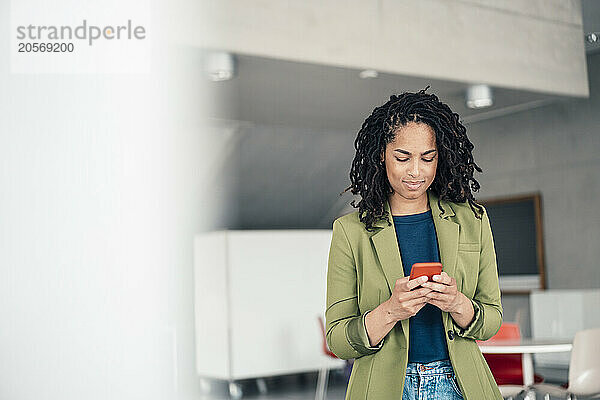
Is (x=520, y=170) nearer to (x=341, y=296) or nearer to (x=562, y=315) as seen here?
(x=562, y=315)

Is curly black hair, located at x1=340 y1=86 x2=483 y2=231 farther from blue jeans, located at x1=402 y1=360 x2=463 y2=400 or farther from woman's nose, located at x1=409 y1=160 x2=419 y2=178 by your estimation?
blue jeans, located at x1=402 y1=360 x2=463 y2=400

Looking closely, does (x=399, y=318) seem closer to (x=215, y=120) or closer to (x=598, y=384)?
(x=598, y=384)

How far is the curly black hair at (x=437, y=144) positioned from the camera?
1.25 meters

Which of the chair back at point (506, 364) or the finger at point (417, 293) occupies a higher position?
the finger at point (417, 293)

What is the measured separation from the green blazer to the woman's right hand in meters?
0.08

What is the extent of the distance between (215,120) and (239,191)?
5.61ft

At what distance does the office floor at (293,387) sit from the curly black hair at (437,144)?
4766mm

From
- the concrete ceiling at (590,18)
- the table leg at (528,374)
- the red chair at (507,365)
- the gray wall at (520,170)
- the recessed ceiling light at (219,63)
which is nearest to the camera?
the table leg at (528,374)

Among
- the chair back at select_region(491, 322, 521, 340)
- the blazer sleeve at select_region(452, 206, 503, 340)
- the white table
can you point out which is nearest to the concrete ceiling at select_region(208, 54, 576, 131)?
the chair back at select_region(491, 322, 521, 340)

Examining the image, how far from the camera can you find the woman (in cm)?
120

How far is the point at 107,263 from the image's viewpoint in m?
3.04

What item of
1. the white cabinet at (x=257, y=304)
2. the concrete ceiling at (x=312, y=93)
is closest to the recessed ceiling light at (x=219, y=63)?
the concrete ceiling at (x=312, y=93)

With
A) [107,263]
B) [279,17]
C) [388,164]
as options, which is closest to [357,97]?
[279,17]

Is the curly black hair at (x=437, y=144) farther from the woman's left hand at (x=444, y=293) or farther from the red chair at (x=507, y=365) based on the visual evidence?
the red chair at (x=507, y=365)
